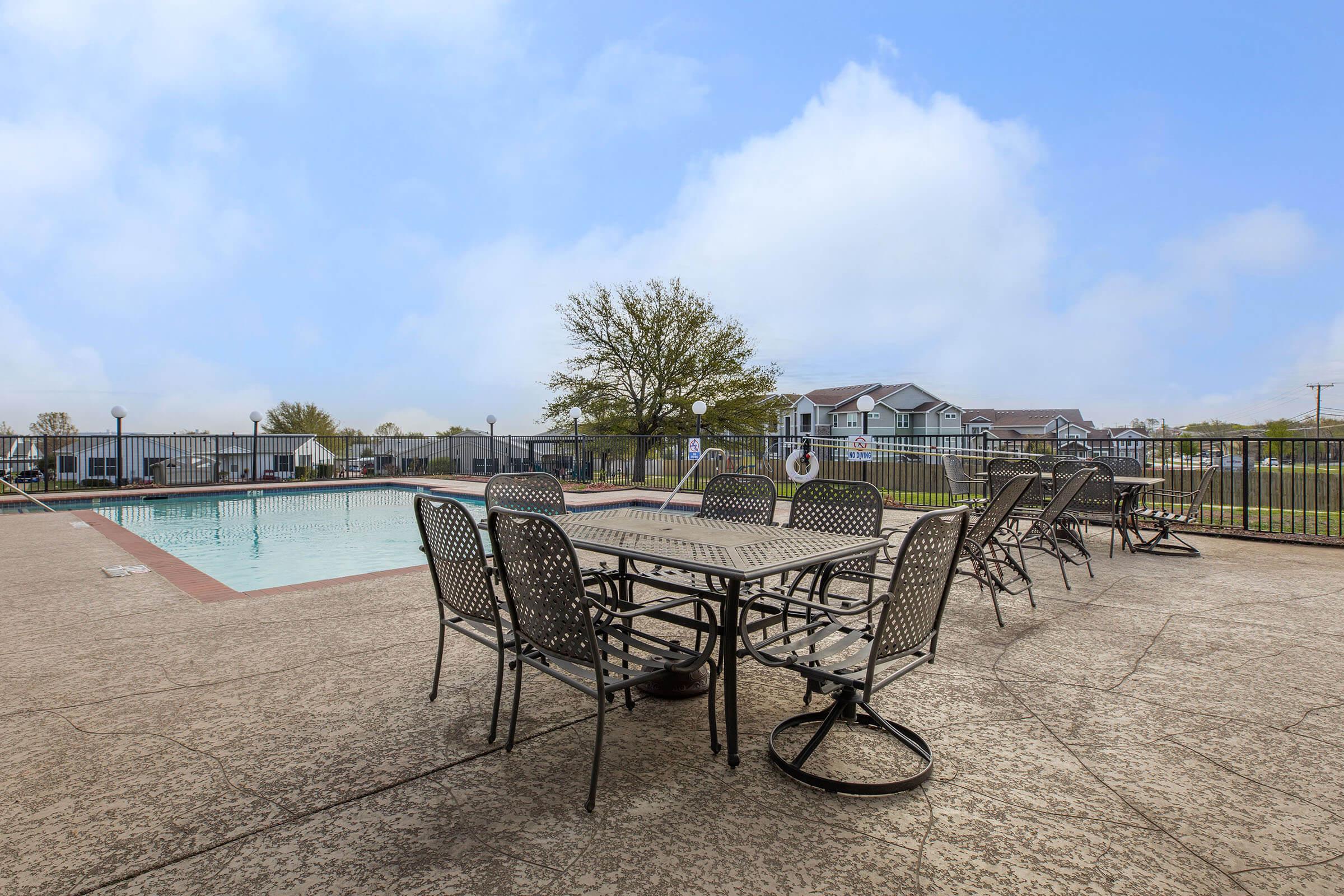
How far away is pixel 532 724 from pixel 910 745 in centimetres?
125

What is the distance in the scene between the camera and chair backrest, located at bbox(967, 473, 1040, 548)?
3410 mm

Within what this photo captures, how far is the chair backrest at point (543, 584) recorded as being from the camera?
1.64 m

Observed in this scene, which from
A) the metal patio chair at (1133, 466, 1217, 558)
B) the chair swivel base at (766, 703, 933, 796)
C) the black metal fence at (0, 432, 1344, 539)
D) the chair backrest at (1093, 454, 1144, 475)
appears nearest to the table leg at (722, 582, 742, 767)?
the chair swivel base at (766, 703, 933, 796)

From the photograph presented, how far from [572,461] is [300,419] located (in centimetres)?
3795

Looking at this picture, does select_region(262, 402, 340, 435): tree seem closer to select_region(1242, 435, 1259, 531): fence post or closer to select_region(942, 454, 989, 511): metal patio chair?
select_region(942, 454, 989, 511): metal patio chair

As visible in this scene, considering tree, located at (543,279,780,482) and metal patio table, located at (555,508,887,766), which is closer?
metal patio table, located at (555,508,887,766)

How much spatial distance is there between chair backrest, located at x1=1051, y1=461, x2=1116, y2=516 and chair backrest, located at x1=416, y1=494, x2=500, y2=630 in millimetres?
4989

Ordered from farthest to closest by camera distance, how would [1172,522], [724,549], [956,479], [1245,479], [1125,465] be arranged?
[1125,465]
[1245,479]
[956,479]
[1172,522]
[724,549]

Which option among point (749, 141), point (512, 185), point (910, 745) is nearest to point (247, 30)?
point (512, 185)

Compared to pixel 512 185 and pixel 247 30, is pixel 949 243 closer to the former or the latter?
→ pixel 512 185

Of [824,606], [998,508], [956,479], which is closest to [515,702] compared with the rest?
[824,606]

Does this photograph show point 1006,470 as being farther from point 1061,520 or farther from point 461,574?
point 461,574

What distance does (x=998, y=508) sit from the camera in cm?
348

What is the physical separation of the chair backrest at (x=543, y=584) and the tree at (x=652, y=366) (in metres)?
22.2
